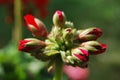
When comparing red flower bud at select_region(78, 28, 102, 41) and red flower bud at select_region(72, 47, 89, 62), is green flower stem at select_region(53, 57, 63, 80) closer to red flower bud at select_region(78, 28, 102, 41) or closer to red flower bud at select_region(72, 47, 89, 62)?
red flower bud at select_region(72, 47, 89, 62)

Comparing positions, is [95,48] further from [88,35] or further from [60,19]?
[60,19]

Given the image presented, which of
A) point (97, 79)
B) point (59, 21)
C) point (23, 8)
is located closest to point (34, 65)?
point (23, 8)

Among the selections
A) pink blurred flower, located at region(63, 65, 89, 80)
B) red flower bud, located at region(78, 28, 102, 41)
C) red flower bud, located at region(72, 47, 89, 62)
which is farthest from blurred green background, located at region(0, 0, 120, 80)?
red flower bud, located at region(72, 47, 89, 62)

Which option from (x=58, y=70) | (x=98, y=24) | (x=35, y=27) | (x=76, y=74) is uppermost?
(x=98, y=24)

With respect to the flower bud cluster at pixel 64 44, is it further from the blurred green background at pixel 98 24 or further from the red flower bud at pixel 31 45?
the blurred green background at pixel 98 24

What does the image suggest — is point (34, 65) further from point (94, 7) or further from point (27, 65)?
point (94, 7)

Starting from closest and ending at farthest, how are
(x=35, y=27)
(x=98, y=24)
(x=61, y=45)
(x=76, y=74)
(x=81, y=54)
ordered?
(x=81, y=54) → (x=61, y=45) → (x=35, y=27) → (x=76, y=74) → (x=98, y=24)

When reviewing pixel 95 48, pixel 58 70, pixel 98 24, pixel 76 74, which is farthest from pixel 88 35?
pixel 98 24

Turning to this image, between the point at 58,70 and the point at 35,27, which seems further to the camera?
the point at 35,27

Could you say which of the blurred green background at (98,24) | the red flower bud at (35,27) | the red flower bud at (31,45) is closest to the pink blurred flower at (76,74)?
the blurred green background at (98,24)
